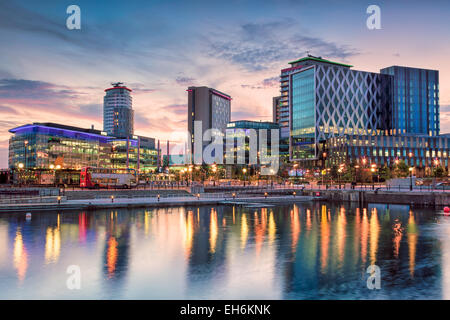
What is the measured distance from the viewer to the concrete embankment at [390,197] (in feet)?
192

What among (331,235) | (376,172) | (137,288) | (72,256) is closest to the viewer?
(137,288)

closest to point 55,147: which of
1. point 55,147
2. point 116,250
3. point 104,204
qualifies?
point 55,147

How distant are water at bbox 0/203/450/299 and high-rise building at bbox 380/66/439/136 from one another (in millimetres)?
166164

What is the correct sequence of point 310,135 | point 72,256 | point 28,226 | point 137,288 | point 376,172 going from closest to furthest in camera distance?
1. point 137,288
2. point 72,256
3. point 28,226
4. point 376,172
5. point 310,135

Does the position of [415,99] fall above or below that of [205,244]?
above

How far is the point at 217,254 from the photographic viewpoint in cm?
2423

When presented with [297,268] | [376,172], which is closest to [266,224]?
[297,268]

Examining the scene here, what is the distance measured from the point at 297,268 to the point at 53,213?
116ft

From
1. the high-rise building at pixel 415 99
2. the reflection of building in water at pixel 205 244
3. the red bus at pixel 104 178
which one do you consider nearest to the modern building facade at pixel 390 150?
the high-rise building at pixel 415 99

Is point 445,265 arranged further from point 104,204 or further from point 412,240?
point 104,204

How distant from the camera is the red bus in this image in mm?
77125

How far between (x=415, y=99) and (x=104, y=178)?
6645 inches

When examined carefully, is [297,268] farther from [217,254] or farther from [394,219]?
[394,219]

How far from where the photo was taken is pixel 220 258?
23.0m
